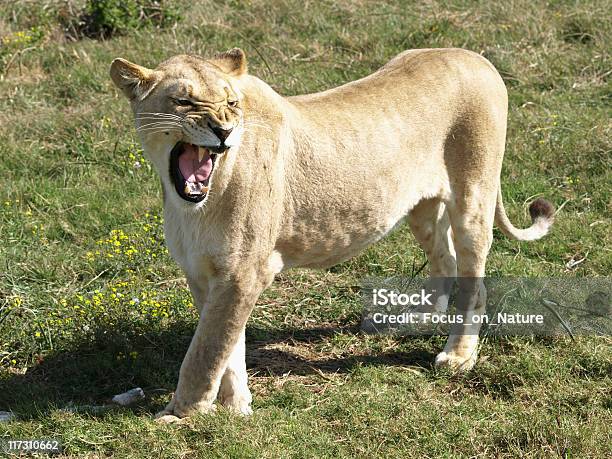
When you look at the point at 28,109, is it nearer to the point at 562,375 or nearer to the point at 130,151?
the point at 130,151

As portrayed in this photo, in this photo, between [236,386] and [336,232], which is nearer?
[236,386]

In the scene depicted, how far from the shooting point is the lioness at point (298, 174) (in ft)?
13.3

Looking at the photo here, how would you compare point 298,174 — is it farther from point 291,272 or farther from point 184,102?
point 291,272

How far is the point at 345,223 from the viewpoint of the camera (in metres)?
4.70

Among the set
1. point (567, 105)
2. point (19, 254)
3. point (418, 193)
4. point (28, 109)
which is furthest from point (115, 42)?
point (418, 193)

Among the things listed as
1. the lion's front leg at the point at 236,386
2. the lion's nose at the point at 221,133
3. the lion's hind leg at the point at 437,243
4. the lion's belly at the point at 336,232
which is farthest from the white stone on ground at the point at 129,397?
the lion's hind leg at the point at 437,243

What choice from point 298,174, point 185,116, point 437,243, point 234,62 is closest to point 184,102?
point 185,116

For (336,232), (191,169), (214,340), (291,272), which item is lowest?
(291,272)

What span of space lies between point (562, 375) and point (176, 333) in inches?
79.1

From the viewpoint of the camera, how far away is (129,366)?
4980 mm

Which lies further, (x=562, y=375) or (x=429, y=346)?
(x=429, y=346)

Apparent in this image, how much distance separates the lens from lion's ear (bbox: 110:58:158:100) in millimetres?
4012

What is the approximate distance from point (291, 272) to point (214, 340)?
1840 millimetres

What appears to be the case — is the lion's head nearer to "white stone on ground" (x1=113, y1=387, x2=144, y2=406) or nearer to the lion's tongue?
the lion's tongue
